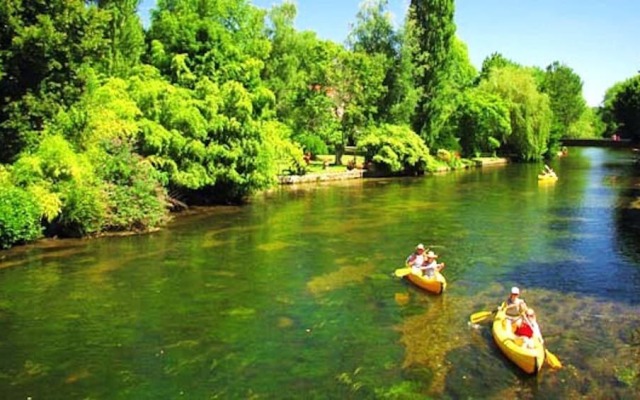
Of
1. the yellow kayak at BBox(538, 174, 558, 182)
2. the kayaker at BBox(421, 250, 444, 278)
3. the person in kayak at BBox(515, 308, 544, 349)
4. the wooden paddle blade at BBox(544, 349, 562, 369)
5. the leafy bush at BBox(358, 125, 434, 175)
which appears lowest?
the wooden paddle blade at BBox(544, 349, 562, 369)

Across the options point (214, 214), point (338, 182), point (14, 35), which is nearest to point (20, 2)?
point (14, 35)

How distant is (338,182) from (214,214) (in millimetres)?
19389

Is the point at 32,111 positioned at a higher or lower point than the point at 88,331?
higher

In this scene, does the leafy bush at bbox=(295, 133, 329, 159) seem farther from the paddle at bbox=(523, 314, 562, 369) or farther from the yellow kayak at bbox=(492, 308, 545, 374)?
the paddle at bbox=(523, 314, 562, 369)

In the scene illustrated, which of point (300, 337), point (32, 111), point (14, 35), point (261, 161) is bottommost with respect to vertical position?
point (300, 337)

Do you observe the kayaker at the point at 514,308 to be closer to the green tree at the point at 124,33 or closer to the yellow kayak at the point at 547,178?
the green tree at the point at 124,33

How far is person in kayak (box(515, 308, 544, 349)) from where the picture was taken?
1514 cm

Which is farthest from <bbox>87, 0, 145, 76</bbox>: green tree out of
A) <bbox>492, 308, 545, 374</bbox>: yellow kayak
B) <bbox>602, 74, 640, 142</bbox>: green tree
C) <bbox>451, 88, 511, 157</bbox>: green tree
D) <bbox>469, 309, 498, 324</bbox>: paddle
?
<bbox>602, 74, 640, 142</bbox>: green tree

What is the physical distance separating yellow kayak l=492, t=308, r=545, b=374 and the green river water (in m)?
0.26

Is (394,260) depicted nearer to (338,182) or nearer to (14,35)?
(14,35)

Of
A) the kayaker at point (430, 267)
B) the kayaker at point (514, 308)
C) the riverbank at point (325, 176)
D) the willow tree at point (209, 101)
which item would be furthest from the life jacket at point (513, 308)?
the riverbank at point (325, 176)

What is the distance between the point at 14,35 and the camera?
25828mm

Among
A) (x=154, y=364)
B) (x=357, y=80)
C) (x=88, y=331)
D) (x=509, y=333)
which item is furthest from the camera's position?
(x=357, y=80)

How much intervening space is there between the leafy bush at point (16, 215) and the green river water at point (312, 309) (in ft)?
2.43
